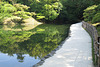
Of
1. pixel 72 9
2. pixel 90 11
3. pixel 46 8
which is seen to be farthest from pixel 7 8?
pixel 90 11

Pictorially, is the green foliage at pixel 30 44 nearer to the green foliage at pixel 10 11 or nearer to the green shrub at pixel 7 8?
the green foliage at pixel 10 11

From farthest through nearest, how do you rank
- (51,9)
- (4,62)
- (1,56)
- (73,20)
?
1. (73,20)
2. (51,9)
3. (1,56)
4. (4,62)

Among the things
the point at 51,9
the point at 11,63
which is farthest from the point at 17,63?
the point at 51,9

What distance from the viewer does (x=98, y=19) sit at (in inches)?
563

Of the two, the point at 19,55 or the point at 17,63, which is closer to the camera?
the point at 17,63

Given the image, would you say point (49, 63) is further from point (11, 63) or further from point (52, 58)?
point (11, 63)

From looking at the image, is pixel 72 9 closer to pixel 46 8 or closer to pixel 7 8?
pixel 46 8

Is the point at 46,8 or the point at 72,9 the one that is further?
the point at 72,9

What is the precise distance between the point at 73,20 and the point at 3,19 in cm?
1805

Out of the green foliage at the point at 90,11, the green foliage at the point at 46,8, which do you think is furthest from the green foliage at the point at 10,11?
the green foliage at the point at 90,11

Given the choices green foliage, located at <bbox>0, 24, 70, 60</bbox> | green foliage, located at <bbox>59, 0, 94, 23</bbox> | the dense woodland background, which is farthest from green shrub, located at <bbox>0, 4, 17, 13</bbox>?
green foliage, located at <bbox>0, 24, 70, 60</bbox>

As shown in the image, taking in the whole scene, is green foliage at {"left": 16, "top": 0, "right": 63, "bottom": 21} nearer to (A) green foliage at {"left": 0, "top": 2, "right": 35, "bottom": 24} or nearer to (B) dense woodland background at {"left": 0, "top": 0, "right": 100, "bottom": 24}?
(B) dense woodland background at {"left": 0, "top": 0, "right": 100, "bottom": 24}

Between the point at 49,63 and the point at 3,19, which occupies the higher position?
the point at 3,19

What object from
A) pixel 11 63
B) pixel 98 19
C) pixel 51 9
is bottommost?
pixel 11 63
